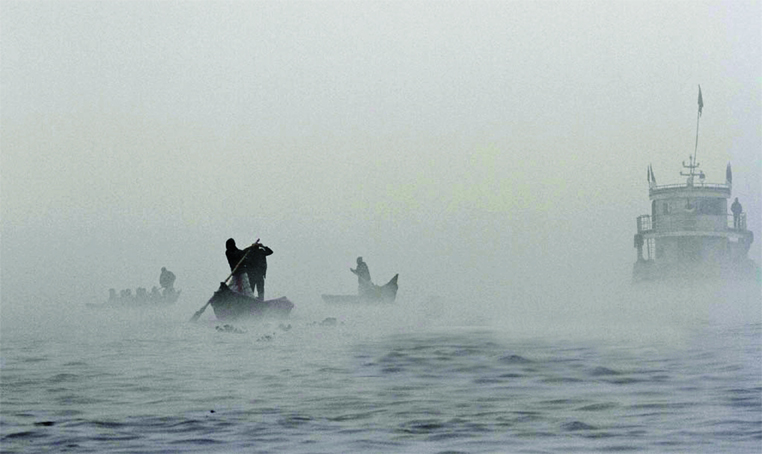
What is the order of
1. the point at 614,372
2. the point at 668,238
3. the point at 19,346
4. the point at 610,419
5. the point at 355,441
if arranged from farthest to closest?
the point at 668,238 → the point at 19,346 → the point at 614,372 → the point at 610,419 → the point at 355,441

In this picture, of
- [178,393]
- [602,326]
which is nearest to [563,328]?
[602,326]

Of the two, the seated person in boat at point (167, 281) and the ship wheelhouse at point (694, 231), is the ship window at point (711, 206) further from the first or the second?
the seated person in boat at point (167, 281)

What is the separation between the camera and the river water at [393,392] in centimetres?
1082

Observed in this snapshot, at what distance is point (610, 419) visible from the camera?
11.7m

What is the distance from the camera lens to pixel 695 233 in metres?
59.6

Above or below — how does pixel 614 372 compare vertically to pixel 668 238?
below

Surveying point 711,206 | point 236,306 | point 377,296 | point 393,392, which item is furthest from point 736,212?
point 393,392

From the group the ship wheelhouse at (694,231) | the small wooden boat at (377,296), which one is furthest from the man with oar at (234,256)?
the ship wheelhouse at (694,231)

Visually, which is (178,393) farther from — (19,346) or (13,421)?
(19,346)

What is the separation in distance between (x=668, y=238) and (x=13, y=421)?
53.1 m

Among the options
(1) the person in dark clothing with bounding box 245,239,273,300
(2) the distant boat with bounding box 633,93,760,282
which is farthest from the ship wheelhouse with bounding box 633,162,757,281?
(1) the person in dark clothing with bounding box 245,239,273,300

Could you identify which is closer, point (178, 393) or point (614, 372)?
point (178, 393)

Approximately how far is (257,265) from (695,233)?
34260mm

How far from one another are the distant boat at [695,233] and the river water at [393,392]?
113 ft
